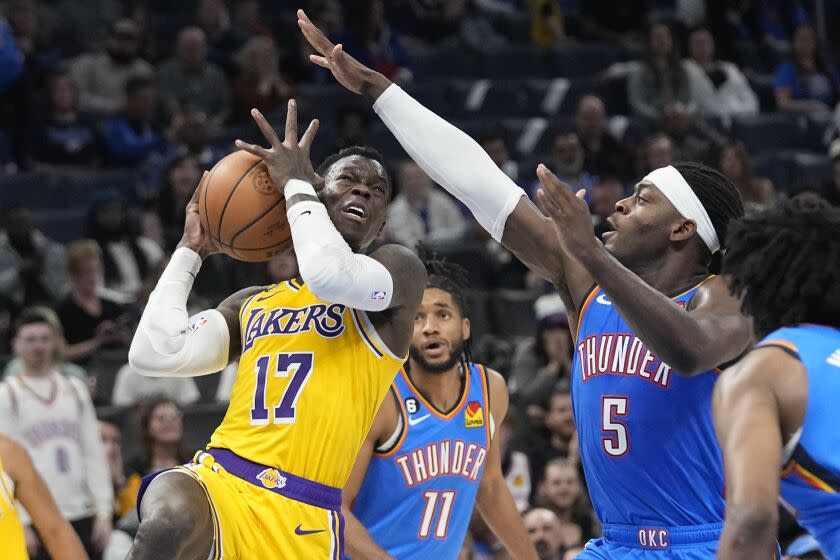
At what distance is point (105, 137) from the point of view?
40.5 feet

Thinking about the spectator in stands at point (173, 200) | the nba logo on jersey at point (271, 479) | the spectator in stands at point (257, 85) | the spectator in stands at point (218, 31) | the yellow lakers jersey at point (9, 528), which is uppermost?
the spectator in stands at point (218, 31)

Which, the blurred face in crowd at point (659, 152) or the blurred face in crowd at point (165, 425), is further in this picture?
the blurred face in crowd at point (659, 152)

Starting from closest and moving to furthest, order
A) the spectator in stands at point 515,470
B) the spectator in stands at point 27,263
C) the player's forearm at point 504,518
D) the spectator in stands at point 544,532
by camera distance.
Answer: the player's forearm at point 504,518
the spectator in stands at point 544,532
the spectator in stands at point 515,470
the spectator in stands at point 27,263

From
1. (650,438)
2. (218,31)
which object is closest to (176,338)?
(650,438)

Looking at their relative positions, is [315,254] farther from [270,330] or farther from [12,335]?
[12,335]

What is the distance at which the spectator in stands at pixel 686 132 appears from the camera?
42.8 ft

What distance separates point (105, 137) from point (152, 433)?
4.17 metres

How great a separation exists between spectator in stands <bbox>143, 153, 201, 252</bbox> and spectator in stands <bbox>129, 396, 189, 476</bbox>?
97.7 inches

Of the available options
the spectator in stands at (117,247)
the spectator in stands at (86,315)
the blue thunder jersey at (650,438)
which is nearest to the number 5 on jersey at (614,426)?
the blue thunder jersey at (650,438)

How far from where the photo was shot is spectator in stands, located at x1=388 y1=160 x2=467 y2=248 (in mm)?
11914

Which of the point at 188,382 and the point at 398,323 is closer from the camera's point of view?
the point at 398,323

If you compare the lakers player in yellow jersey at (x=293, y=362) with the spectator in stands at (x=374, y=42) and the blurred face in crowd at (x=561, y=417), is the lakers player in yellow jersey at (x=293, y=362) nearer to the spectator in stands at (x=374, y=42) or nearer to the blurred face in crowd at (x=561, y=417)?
the blurred face in crowd at (x=561, y=417)

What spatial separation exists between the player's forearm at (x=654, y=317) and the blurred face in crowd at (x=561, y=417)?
17.5 ft

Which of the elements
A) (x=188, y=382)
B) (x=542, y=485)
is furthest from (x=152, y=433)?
(x=542, y=485)
